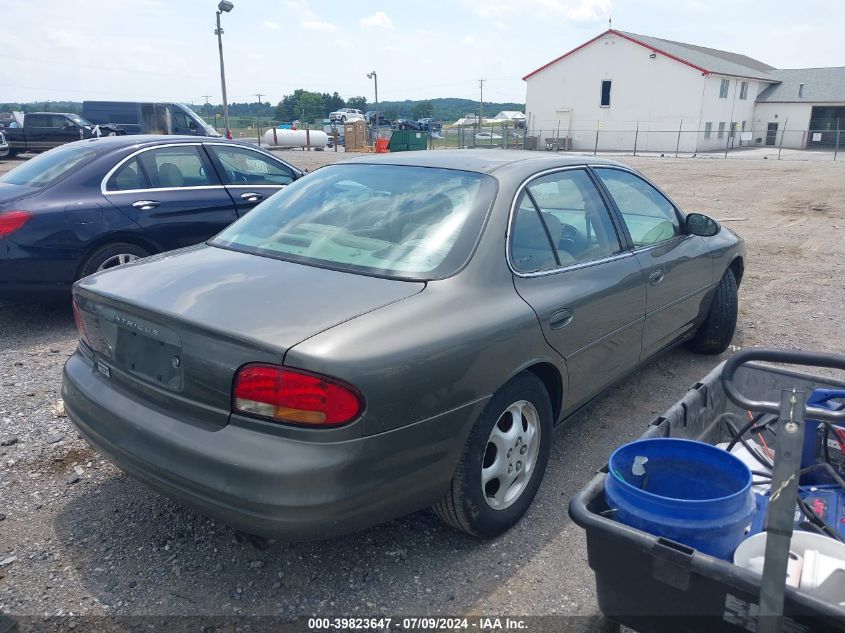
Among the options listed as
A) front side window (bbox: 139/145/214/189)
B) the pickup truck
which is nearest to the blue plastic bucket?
front side window (bbox: 139/145/214/189)

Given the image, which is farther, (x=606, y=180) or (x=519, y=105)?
(x=519, y=105)

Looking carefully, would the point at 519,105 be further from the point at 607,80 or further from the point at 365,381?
the point at 365,381

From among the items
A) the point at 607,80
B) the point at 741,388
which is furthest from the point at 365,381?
the point at 607,80

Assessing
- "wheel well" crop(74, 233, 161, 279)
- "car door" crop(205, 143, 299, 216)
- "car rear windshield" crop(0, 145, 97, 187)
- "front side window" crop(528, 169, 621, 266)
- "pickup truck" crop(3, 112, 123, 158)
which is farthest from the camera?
"pickup truck" crop(3, 112, 123, 158)

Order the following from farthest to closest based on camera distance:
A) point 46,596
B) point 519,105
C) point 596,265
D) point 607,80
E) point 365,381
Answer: point 519,105 → point 607,80 → point 596,265 → point 46,596 → point 365,381

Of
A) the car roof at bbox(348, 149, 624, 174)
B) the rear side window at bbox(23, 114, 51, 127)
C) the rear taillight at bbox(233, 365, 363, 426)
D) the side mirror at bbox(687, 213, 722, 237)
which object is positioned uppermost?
the rear side window at bbox(23, 114, 51, 127)

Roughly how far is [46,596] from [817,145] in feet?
187

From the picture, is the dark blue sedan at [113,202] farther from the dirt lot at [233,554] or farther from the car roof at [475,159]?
the car roof at [475,159]

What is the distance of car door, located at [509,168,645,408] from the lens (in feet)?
10.1

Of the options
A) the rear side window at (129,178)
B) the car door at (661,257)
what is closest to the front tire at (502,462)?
the car door at (661,257)

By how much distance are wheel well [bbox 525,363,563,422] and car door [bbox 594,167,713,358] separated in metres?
0.99

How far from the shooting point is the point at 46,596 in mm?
2562

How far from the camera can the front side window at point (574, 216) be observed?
338 centimetres

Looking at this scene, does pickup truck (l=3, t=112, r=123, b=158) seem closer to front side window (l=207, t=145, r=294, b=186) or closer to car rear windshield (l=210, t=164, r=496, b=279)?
front side window (l=207, t=145, r=294, b=186)
